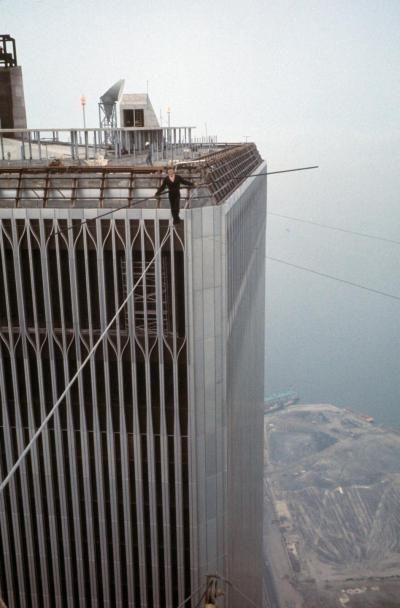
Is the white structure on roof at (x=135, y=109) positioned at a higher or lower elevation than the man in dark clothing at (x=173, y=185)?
higher

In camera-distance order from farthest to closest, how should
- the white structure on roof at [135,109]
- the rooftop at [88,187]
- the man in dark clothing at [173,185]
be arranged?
the white structure on roof at [135,109] → the rooftop at [88,187] → the man in dark clothing at [173,185]

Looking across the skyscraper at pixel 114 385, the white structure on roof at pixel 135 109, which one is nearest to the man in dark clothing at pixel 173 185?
the skyscraper at pixel 114 385

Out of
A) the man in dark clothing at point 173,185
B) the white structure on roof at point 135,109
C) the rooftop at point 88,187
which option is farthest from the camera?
the white structure on roof at point 135,109

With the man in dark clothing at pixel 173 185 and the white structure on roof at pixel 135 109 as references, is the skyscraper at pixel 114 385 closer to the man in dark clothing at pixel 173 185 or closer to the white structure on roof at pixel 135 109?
the man in dark clothing at pixel 173 185

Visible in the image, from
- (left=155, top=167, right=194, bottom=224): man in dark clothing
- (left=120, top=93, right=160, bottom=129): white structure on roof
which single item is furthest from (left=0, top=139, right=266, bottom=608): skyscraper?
(left=120, top=93, right=160, bottom=129): white structure on roof

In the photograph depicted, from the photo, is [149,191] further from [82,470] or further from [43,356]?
[82,470]

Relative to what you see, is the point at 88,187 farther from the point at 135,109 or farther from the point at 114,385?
the point at 135,109

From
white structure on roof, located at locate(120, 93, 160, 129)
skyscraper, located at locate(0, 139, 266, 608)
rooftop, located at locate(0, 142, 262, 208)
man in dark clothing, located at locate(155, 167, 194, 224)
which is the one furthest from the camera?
white structure on roof, located at locate(120, 93, 160, 129)

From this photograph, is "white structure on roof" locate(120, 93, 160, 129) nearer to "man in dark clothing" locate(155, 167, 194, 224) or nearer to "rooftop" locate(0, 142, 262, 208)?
"rooftop" locate(0, 142, 262, 208)

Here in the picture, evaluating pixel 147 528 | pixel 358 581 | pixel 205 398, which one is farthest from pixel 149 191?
pixel 358 581
